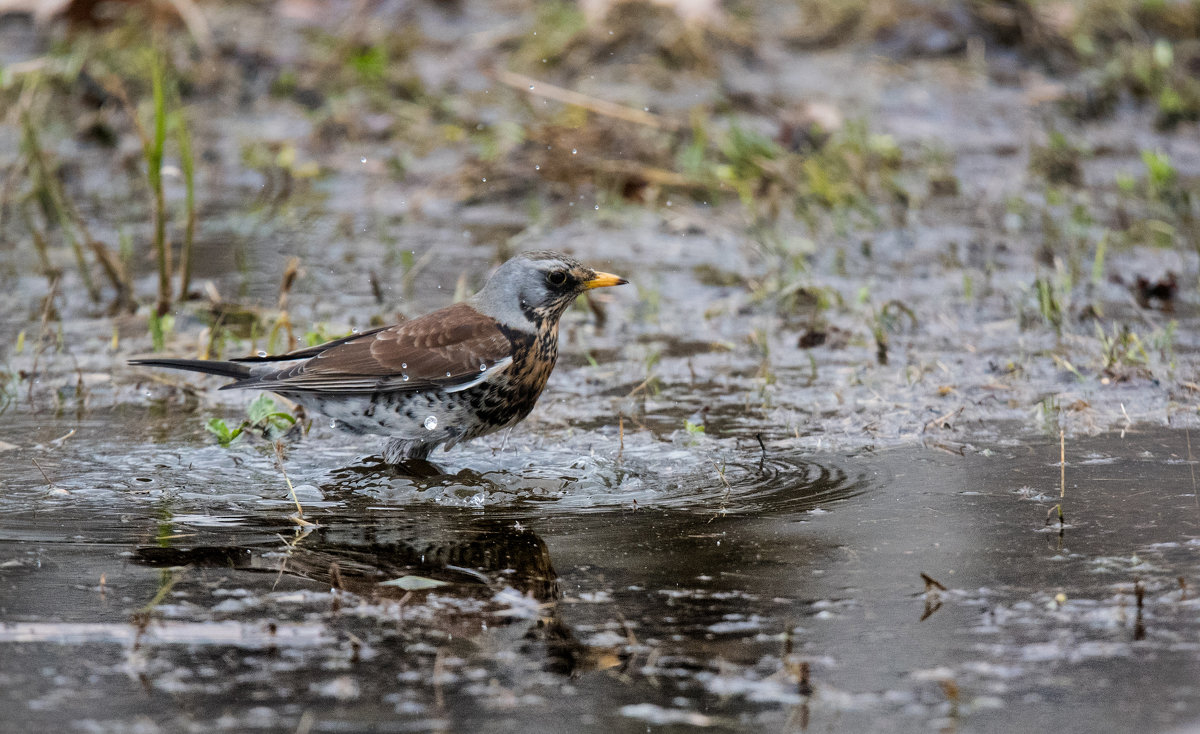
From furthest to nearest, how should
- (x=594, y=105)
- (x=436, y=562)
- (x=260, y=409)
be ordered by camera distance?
(x=594, y=105) < (x=260, y=409) < (x=436, y=562)

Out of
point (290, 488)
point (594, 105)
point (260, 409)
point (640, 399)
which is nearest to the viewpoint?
point (290, 488)

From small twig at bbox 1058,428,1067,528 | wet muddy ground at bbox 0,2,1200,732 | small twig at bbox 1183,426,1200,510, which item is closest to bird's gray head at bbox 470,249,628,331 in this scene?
wet muddy ground at bbox 0,2,1200,732

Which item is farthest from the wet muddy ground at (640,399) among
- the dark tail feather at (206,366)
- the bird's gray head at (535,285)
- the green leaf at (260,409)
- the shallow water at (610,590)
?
the bird's gray head at (535,285)

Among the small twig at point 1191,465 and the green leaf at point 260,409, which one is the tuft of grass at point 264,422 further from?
the small twig at point 1191,465

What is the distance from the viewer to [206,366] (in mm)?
5133

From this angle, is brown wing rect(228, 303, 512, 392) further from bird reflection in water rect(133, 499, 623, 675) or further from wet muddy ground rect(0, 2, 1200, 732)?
bird reflection in water rect(133, 499, 623, 675)

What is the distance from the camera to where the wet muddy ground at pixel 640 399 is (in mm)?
3188

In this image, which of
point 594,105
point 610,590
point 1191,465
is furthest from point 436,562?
point 594,105

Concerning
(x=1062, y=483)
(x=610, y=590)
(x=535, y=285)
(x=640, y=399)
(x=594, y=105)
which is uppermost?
(x=594, y=105)

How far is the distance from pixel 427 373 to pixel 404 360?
12 centimetres

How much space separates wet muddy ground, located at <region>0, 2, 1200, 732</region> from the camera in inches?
125

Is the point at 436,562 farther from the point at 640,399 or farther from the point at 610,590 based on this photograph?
the point at 640,399

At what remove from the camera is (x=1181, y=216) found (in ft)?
26.9

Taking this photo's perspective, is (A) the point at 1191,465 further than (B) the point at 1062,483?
Yes
